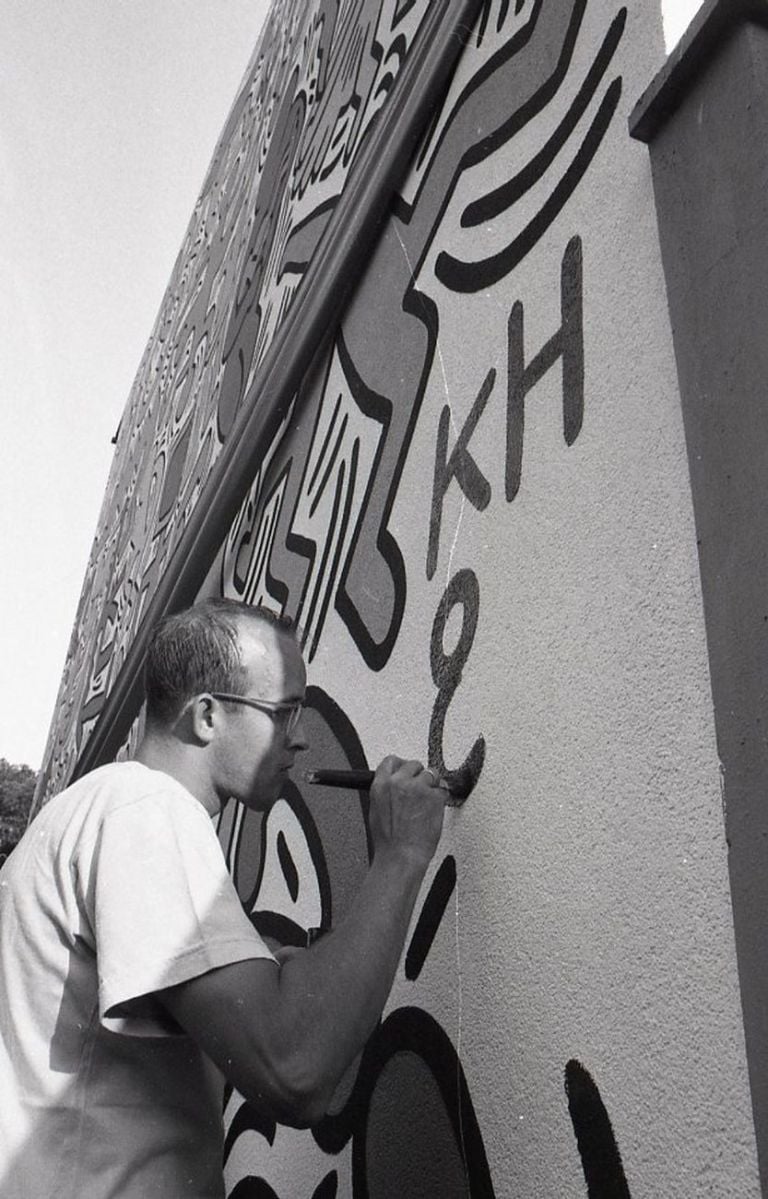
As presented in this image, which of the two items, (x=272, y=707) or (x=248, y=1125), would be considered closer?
(x=272, y=707)

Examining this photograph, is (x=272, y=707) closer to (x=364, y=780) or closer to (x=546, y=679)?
(x=364, y=780)

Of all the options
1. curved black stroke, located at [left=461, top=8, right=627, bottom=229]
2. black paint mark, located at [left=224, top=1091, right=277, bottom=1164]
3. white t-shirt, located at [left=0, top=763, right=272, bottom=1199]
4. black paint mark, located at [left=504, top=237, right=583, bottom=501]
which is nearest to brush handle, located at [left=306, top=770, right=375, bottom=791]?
white t-shirt, located at [left=0, top=763, right=272, bottom=1199]

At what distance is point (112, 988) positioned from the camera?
1.25 meters

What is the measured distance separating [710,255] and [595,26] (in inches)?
26.2

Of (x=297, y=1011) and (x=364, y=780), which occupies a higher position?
(x=364, y=780)

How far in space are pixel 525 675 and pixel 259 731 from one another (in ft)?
1.45

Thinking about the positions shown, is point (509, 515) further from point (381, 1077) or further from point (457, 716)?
point (381, 1077)

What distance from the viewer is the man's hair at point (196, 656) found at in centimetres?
175

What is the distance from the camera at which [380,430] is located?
7.67 ft

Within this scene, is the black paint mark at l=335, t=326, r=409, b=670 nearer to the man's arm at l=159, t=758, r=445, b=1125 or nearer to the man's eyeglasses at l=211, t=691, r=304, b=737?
the man's eyeglasses at l=211, t=691, r=304, b=737

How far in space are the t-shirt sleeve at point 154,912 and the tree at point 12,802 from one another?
65.4ft

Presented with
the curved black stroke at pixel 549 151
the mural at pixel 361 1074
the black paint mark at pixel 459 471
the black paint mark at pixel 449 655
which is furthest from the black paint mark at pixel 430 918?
the curved black stroke at pixel 549 151

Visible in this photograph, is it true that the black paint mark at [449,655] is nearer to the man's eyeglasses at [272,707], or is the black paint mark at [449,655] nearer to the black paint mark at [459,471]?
the black paint mark at [459,471]

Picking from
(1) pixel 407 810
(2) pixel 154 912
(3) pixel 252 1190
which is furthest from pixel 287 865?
(2) pixel 154 912
